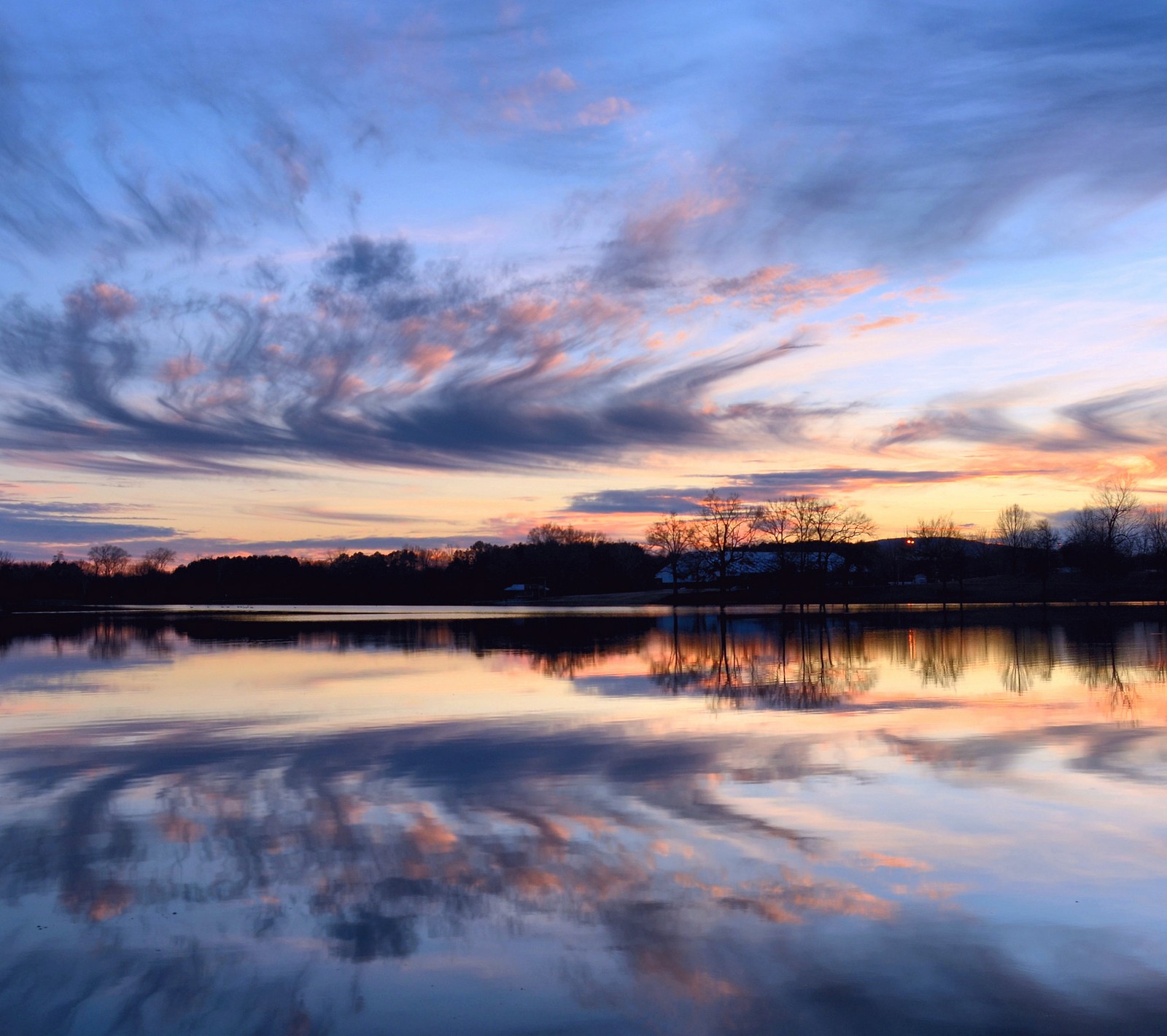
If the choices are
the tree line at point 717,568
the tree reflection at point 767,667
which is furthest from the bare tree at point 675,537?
the tree reflection at point 767,667

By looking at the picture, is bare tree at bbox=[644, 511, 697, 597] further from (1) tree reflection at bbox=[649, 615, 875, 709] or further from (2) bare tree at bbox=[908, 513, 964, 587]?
(1) tree reflection at bbox=[649, 615, 875, 709]

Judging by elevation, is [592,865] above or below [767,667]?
below

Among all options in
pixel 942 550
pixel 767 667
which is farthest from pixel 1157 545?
pixel 767 667

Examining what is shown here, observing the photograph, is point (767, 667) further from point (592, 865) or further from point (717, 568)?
point (717, 568)

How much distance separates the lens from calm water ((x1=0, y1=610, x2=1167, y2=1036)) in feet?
17.6

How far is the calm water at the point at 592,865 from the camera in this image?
5363 mm

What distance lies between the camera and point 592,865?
7684 millimetres

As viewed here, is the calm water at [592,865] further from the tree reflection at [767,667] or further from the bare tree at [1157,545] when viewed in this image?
A: the bare tree at [1157,545]

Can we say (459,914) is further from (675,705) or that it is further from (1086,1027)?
(675,705)

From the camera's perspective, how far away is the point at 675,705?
1689cm

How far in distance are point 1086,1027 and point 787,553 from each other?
3999 inches

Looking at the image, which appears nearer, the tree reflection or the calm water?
the calm water

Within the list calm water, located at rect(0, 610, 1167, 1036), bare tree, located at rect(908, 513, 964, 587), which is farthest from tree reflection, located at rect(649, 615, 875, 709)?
bare tree, located at rect(908, 513, 964, 587)

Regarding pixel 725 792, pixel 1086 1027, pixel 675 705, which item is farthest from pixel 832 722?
pixel 1086 1027
